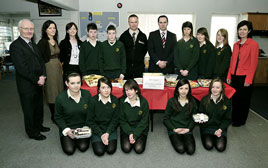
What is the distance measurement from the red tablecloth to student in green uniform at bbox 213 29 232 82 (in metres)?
0.58

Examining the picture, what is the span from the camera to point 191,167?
2117 mm

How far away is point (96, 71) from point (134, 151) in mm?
1399

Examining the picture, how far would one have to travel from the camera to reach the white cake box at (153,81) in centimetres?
256

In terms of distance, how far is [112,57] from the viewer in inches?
121

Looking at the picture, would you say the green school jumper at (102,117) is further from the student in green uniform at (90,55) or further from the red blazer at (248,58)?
the red blazer at (248,58)

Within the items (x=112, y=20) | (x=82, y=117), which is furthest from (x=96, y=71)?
(x=112, y=20)

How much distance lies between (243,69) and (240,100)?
51 centimetres

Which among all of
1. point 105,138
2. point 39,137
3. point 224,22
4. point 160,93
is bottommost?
point 39,137

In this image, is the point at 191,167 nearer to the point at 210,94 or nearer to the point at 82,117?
the point at 210,94

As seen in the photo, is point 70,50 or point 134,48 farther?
point 134,48

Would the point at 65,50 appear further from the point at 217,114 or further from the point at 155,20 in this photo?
the point at 155,20

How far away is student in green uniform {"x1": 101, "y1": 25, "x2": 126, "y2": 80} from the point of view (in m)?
3.08

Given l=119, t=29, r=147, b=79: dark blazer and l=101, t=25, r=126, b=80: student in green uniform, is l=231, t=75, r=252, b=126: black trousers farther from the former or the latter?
l=101, t=25, r=126, b=80: student in green uniform

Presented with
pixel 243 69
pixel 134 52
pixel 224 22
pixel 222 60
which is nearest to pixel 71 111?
pixel 134 52
